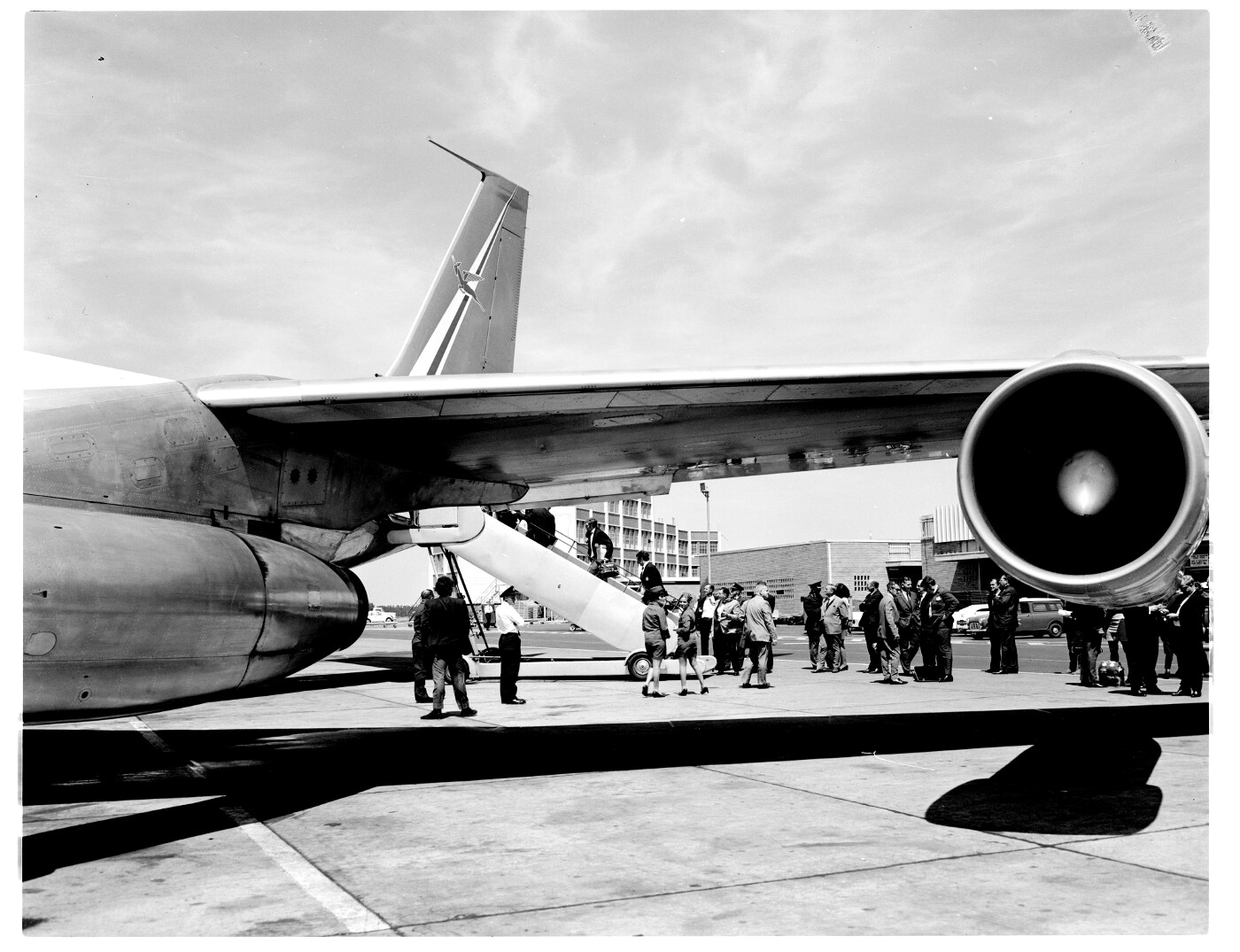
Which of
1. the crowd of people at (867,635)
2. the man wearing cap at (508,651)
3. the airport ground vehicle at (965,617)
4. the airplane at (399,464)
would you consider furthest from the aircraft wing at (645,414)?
the airport ground vehicle at (965,617)

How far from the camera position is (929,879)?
4574 millimetres

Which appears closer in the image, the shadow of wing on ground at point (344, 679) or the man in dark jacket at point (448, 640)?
the man in dark jacket at point (448, 640)

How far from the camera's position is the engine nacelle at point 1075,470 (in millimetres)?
5059

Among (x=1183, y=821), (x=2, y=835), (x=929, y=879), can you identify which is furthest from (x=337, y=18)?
(x=1183, y=821)

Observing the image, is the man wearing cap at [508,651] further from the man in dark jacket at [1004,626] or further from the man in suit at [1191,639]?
the man in dark jacket at [1004,626]

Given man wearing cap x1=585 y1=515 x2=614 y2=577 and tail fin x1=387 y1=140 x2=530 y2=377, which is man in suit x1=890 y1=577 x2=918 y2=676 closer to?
man wearing cap x1=585 y1=515 x2=614 y2=577

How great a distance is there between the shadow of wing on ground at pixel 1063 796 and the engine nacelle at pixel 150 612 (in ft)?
13.6

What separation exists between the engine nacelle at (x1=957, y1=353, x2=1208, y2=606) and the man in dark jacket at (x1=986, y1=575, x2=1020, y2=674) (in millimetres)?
12306

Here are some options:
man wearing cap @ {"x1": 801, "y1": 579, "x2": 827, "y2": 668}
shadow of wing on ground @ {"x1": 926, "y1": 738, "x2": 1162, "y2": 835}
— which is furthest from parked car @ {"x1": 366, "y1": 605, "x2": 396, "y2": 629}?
shadow of wing on ground @ {"x1": 926, "y1": 738, "x2": 1162, "y2": 835}

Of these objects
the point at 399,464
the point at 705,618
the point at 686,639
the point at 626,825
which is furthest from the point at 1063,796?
the point at 705,618

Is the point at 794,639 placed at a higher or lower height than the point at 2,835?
lower

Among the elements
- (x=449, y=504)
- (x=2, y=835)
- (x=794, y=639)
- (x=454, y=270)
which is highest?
(x=454, y=270)

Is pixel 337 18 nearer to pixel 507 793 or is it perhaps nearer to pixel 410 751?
pixel 507 793
